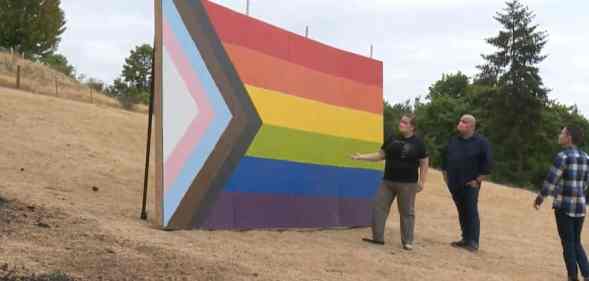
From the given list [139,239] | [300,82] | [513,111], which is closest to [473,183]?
[300,82]

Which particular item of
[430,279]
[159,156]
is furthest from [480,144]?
Result: [159,156]

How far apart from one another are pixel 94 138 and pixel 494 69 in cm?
4069

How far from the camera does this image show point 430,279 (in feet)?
20.5

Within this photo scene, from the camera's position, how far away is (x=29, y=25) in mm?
47438

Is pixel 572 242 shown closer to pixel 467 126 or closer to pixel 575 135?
pixel 575 135

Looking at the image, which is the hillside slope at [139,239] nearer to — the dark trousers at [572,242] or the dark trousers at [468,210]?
the dark trousers at [468,210]

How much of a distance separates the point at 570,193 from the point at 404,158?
5.94 feet

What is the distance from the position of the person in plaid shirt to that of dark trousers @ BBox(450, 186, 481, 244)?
1.52 m

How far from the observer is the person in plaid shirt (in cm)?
701

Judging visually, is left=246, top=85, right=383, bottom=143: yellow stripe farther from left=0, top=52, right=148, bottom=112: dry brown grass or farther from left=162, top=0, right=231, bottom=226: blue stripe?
left=0, top=52, right=148, bottom=112: dry brown grass

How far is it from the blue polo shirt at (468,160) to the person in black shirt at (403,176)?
2.79ft

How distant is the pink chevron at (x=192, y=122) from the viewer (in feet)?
22.2

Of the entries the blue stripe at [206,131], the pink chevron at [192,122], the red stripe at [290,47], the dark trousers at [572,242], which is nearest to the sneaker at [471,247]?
the dark trousers at [572,242]

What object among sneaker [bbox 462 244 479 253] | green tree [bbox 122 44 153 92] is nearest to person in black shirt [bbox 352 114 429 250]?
sneaker [bbox 462 244 479 253]
